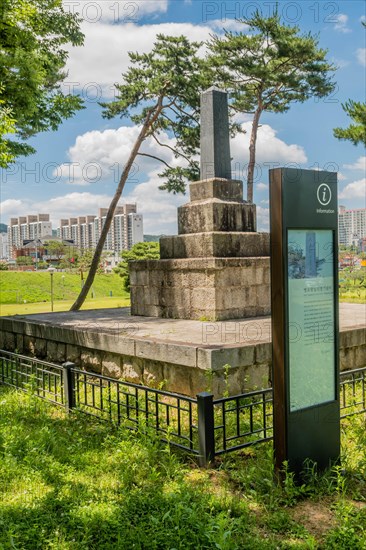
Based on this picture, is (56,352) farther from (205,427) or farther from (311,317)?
(311,317)

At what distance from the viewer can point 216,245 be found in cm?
831

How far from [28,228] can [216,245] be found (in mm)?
82114

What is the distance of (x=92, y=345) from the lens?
7.19 metres

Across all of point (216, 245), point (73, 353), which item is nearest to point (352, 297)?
point (216, 245)

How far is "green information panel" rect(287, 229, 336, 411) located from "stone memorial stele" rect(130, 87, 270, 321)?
399 cm

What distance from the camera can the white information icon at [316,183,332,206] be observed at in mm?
3852

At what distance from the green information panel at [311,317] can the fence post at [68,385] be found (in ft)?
9.51

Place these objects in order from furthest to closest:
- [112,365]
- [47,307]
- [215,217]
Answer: [47,307] → [215,217] → [112,365]

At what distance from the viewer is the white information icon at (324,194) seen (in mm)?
3852

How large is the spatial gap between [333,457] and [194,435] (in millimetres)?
1333

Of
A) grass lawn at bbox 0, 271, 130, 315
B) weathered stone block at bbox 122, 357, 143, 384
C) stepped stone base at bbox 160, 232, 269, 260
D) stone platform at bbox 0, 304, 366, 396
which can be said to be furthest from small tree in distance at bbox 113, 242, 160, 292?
weathered stone block at bbox 122, 357, 143, 384

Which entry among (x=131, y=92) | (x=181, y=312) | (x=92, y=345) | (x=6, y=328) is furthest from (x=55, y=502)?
(x=131, y=92)

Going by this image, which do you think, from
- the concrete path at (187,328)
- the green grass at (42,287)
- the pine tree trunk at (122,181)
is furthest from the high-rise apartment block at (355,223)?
the concrete path at (187,328)

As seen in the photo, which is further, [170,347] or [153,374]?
[153,374]
